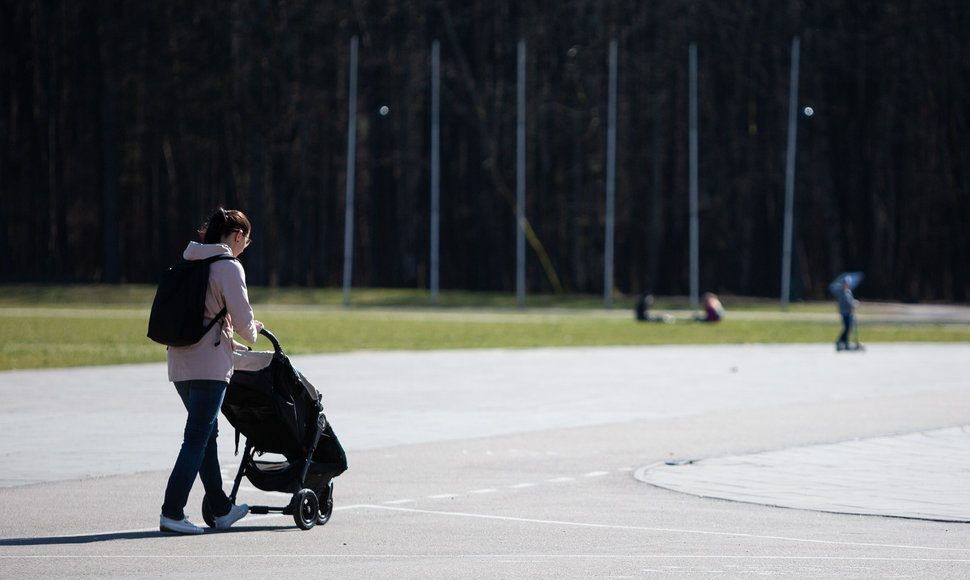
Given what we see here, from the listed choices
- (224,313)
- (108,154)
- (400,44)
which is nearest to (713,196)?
(400,44)

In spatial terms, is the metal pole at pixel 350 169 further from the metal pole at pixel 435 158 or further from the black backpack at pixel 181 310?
the black backpack at pixel 181 310

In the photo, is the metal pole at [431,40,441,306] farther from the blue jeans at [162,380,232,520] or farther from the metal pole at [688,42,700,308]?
the blue jeans at [162,380,232,520]

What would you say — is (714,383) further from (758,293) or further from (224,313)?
(758,293)

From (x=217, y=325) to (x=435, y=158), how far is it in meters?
46.5

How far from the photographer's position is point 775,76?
51812 millimetres

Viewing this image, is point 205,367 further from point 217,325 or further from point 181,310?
point 181,310

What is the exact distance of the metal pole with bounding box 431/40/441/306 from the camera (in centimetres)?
5366

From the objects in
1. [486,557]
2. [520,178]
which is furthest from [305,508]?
[520,178]

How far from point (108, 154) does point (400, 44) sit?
1350 cm

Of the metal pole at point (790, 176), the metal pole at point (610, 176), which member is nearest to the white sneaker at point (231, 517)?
the metal pole at point (790, 176)

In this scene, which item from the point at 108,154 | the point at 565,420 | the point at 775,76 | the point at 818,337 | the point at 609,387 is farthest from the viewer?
the point at 108,154

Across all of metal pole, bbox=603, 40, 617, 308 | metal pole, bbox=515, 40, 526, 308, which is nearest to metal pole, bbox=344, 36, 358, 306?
metal pole, bbox=515, 40, 526, 308

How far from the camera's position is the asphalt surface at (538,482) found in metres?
7.56

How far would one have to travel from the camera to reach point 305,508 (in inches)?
334
